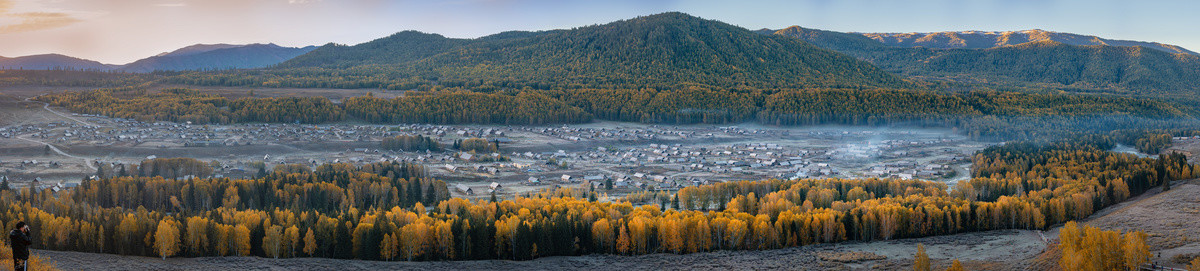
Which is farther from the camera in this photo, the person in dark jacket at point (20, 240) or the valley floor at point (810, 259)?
the valley floor at point (810, 259)

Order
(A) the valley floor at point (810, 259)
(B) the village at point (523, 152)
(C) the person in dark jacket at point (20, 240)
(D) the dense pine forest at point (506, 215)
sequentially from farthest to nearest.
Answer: (B) the village at point (523, 152)
(D) the dense pine forest at point (506, 215)
(A) the valley floor at point (810, 259)
(C) the person in dark jacket at point (20, 240)

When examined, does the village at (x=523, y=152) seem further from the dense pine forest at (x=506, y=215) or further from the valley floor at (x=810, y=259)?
the valley floor at (x=810, y=259)

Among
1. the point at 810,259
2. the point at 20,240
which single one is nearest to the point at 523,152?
the point at 810,259

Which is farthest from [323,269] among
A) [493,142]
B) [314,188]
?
[493,142]

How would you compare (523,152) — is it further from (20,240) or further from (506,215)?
(20,240)

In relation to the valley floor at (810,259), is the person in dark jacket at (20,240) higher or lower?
higher

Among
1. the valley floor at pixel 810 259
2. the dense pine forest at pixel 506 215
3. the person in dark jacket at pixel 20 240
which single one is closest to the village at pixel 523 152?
the dense pine forest at pixel 506 215

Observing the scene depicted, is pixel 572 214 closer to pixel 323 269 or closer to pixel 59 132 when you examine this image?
pixel 323 269
